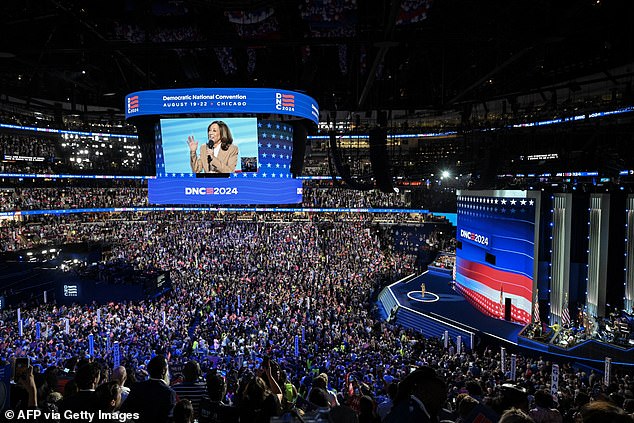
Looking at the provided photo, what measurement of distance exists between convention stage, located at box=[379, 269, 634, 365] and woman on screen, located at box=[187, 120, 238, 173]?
977cm

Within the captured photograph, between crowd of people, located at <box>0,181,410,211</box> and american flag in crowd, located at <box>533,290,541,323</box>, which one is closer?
american flag in crowd, located at <box>533,290,541,323</box>

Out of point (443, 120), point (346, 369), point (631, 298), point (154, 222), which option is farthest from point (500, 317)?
point (154, 222)

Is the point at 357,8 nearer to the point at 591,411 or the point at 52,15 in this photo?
the point at 52,15

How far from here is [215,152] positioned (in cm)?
1290

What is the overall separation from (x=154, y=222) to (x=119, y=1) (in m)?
28.4

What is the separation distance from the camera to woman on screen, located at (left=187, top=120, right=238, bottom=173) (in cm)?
1276

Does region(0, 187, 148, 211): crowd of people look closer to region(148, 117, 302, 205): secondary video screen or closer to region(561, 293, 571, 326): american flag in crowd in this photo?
region(148, 117, 302, 205): secondary video screen

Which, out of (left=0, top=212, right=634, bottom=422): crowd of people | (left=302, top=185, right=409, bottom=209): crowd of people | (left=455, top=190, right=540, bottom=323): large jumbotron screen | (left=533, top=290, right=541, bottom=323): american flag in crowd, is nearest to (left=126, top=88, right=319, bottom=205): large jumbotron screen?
(left=0, top=212, right=634, bottom=422): crowd of people

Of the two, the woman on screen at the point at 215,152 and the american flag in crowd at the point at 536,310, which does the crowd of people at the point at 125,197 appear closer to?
the american flag in crowd at the point at 536,310

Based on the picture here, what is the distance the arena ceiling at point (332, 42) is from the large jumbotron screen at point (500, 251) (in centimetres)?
457

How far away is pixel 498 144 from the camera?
1673cm

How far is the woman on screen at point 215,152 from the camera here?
12.8 meters

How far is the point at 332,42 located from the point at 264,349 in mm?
8300

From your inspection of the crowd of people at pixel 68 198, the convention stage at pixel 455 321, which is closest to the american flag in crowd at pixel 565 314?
the convention stage at pixel 455 321
